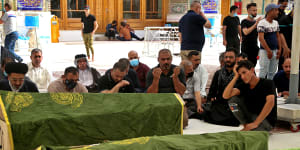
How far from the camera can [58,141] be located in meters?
2.42

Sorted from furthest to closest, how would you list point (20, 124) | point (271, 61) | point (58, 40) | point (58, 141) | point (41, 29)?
1. point (58, 40)
2. point (41, 29)
3. point (271, 61)
4. point (58, 141)
5. point (20, 124)

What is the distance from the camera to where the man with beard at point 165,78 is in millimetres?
4152

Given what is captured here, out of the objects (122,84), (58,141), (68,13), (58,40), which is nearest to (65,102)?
(58,141)

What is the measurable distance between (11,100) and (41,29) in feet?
32.8

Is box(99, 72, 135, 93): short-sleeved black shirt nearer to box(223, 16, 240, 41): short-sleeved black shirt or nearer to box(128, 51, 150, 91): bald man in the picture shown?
box(128, 51, 150, 91): bald man

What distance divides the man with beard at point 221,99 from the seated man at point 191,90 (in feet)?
0.43

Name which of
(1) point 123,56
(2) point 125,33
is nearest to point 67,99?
(1) point 123,56

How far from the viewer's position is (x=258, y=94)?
3.60 m

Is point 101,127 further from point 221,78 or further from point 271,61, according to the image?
point 271,61

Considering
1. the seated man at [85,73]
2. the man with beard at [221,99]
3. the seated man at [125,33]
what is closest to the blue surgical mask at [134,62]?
the seated man at [85,73]

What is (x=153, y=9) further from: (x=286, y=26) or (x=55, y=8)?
(x=286, y=26)

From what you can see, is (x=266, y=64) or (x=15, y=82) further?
(x=266, y=64)

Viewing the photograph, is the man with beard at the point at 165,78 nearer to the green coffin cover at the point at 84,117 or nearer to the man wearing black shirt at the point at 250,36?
the green coffin cover at the point at 84,117

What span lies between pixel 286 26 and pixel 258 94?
2.09 meters
